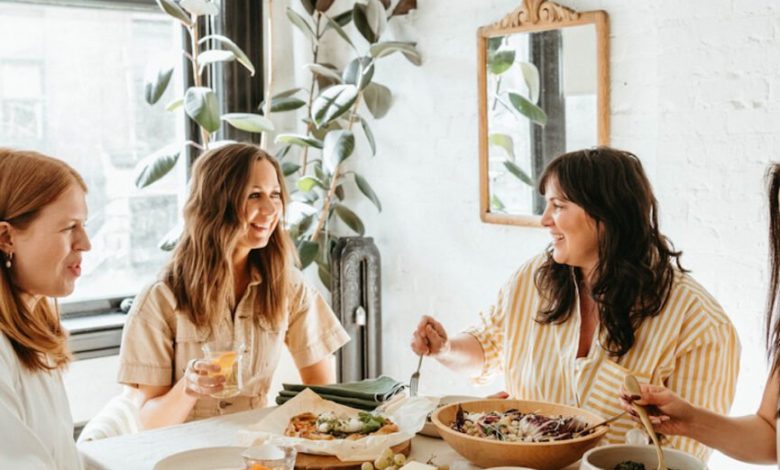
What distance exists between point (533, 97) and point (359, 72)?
0.77m

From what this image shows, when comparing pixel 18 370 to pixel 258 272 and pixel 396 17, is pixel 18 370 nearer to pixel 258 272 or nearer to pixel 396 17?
pixel 258 272

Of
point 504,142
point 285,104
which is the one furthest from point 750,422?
point 285,104

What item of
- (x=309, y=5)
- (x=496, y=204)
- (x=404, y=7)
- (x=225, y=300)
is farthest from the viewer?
(x=309, y=5)

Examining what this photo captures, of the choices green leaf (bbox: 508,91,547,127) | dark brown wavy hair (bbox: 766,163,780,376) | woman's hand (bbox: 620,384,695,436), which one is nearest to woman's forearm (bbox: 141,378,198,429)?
woman's hand (bbox: 620,384,695,436)

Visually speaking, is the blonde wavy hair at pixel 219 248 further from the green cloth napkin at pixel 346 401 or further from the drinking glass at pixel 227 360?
the drinking glass at pixel 227 360

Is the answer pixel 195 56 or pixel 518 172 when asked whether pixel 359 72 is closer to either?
pixel 195 56

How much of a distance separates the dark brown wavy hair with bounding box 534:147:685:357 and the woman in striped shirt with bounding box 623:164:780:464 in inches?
12.2

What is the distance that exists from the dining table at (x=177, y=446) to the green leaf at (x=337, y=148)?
1.64 meters

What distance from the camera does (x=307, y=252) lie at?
396 centimetres

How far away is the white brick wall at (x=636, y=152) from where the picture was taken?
109 inches

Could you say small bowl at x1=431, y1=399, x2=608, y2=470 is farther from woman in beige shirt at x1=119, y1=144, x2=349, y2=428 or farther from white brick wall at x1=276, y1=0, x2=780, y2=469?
white brick wall at x1=276, y1=0, x2=780, y2=469

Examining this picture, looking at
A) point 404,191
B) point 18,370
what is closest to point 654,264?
point 18,370

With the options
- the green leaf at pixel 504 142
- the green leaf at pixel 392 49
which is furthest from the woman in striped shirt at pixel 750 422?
the green leaf at pixel 392 49

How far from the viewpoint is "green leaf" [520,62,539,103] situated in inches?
135
